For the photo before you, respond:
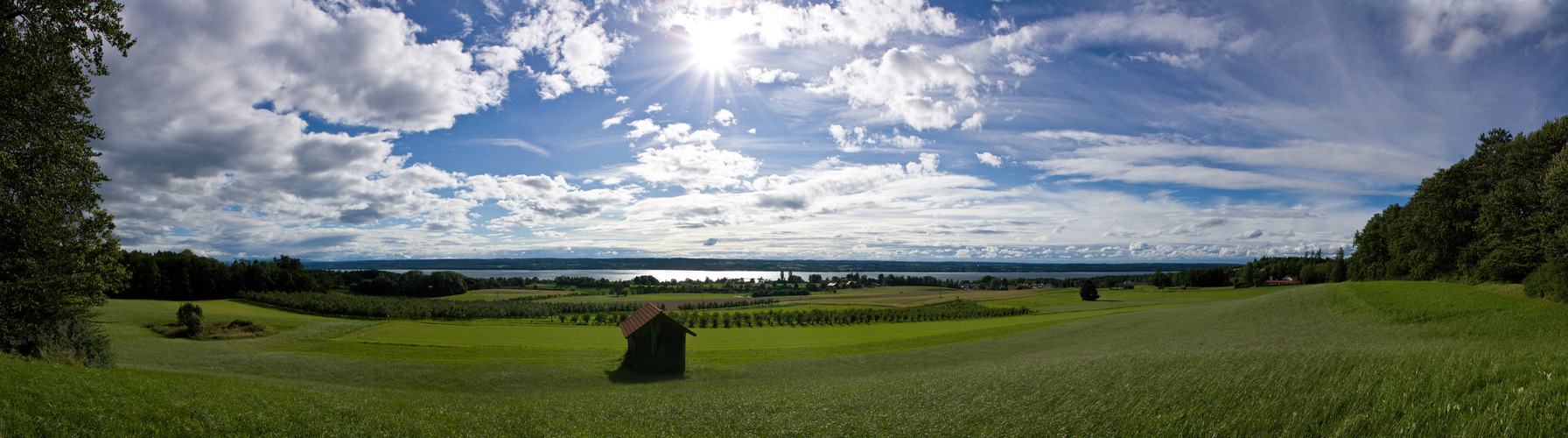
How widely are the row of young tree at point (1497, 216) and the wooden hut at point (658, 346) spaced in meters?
35.1

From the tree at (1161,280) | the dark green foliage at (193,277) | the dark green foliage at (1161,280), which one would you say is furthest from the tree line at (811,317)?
the dark green foliage at (1161,280)

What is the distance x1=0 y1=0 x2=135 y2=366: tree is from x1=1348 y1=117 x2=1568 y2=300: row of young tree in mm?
47421

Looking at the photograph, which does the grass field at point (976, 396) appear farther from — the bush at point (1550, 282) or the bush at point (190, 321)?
the bush at point (190, 321)

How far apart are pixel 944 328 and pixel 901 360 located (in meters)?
19.6

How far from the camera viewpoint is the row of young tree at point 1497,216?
2183 cm

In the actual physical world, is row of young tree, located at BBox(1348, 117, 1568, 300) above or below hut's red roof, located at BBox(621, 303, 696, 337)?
above

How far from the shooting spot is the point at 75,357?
20.1 meters

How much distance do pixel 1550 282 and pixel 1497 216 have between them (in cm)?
710

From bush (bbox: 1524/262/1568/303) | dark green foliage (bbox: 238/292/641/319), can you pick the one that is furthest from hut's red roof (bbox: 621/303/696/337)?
dark green foliage (bbox: 238/292/641/319)

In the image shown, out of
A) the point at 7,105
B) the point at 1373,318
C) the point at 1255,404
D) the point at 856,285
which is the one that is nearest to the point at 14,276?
the point at 7,105

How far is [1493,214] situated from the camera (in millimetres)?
26594

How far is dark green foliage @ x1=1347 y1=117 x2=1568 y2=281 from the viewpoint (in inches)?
885

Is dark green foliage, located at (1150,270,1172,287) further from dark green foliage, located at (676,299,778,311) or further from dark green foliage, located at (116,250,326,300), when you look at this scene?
dark green foliage, located at (116,250,326,300)

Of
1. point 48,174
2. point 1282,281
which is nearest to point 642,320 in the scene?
point 48,174
